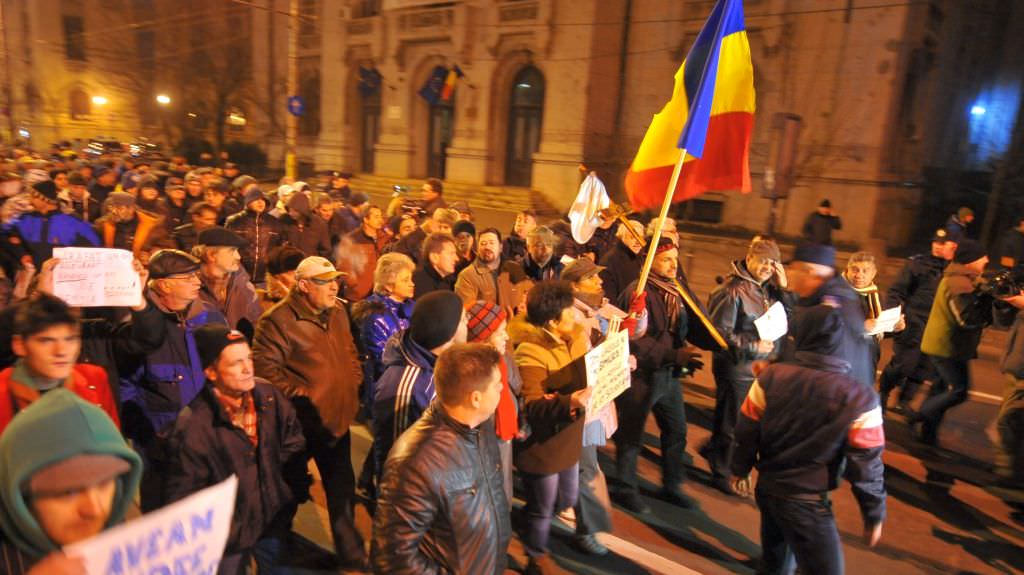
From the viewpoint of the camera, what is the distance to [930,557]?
4289mm

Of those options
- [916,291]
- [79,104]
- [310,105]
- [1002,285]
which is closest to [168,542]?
[1002,285]

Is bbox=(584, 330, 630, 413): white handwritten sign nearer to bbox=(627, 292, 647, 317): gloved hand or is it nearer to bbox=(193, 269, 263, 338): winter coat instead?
bbox=(627, 292, 647, 317): gloved hand

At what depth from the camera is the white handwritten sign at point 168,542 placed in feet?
5.30

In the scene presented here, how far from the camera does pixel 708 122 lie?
4.65m

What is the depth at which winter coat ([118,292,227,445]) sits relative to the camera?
351 cm

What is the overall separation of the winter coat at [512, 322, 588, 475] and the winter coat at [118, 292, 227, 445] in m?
1.74

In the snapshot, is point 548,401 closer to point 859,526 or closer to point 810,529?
point 810,529

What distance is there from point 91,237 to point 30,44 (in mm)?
46365

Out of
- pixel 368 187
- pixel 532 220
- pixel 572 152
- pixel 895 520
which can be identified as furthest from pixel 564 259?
pixel 368 187

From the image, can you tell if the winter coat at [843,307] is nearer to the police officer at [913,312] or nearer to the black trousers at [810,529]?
the black trousers at [810,529]

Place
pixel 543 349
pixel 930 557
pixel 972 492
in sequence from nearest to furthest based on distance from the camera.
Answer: pixel 543 349 < pixel 930 557 < pixel 972 492

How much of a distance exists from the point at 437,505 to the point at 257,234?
6.23 metres

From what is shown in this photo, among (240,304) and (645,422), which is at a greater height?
(240,304)

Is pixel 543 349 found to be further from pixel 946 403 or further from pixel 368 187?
pixel 368 187
